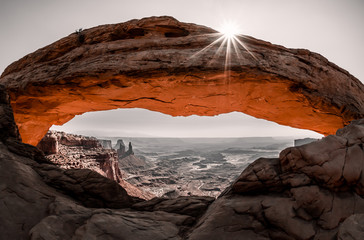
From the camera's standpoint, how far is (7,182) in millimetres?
4059

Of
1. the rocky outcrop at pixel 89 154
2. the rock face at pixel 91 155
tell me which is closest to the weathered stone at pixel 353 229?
the rock face at pixel 91 155

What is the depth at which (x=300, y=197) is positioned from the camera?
3840 mm

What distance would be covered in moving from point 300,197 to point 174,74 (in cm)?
551

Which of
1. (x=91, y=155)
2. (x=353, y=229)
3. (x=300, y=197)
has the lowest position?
(x=91, y=155)

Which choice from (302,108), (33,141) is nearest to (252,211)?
(302,108)

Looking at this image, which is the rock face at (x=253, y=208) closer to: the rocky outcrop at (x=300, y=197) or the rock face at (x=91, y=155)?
the rocky outcrop at (x=300, y=197)

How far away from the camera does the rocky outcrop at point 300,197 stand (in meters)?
3.59

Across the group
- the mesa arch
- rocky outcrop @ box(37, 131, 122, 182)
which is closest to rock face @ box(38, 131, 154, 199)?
rocky outcrop @ box(37, 131, 122, 182)

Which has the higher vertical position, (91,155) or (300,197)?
(300,197)

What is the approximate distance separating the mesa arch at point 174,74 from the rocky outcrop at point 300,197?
11.1ft

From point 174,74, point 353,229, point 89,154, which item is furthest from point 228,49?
point 89,154

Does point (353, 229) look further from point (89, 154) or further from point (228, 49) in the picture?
point (89, 154)

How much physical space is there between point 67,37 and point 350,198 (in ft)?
37.9

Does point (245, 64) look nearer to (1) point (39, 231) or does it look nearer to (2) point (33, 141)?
(1) point (39, 231)
